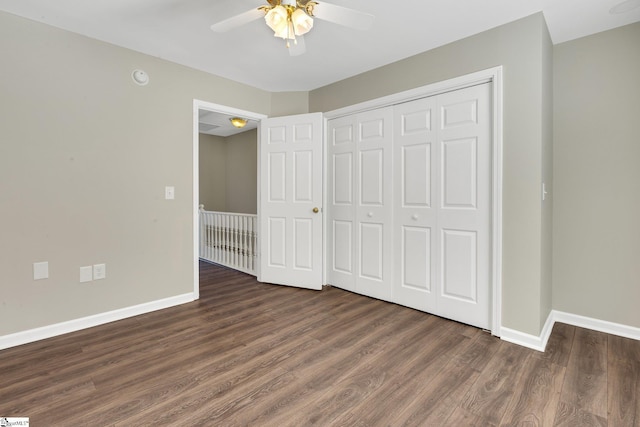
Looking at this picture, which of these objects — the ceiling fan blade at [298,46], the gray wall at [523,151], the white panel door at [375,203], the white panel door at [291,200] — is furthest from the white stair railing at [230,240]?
the gray wall at [523,151]

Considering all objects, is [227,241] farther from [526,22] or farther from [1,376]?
[526,22]

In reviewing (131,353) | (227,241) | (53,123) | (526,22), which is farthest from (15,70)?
(526,22)

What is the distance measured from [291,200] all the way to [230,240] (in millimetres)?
1604

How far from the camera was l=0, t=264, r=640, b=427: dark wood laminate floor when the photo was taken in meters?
1.48

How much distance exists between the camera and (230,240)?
15.1 feet

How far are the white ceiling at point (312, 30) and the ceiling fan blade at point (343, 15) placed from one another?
1.34 feet

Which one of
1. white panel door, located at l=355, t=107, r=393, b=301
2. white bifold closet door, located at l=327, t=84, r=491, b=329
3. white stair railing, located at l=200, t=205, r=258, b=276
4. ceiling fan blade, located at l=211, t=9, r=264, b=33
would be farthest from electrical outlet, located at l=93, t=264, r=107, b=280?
white panel door, located at l=355, t=107, r=393, b=301

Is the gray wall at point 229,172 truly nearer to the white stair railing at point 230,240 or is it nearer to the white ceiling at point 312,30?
the white stair railing at point 230,240

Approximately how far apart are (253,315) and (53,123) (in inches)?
88.1

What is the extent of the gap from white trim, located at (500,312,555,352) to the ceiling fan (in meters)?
2.38

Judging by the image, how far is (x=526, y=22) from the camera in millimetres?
2164

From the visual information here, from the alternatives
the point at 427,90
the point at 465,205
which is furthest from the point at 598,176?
the point at 427,90

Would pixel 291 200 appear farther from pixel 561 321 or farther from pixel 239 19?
pixel 561 321

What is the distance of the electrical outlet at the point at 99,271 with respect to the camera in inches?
99.7
